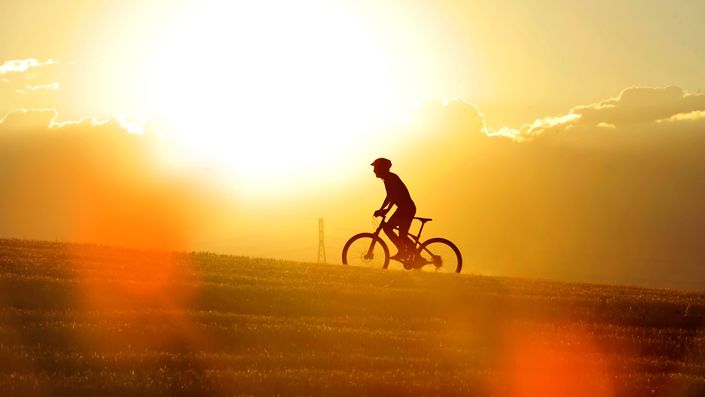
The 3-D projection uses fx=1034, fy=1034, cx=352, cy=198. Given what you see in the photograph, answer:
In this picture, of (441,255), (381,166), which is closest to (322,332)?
(381,166)

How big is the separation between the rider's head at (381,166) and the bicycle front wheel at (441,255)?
8.77 ft

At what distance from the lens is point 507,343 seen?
2164 centimetres

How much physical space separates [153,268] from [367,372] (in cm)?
1183

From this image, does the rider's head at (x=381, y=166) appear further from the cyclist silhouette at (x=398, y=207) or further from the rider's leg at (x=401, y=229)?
the rider's leg at (x=401, y=229)

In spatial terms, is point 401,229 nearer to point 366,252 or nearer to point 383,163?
point 366,252

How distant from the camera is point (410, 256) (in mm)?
29484

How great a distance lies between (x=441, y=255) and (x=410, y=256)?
1188mm

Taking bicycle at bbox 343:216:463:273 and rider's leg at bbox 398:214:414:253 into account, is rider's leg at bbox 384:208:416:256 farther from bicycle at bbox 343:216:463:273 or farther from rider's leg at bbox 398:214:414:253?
bicycle at bbox 343:216:463:273

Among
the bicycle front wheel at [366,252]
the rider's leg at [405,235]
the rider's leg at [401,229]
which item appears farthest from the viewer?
the bicycle front wheel at [366,252]

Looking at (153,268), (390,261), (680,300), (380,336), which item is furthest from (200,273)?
(680,300)

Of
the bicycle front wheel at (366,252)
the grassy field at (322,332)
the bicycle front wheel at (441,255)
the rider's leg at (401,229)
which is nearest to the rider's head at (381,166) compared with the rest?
the rider's leg at (401,229)

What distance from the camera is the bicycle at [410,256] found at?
96.7 ft

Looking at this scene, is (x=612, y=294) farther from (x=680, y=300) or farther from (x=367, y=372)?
(x=367, y=372)

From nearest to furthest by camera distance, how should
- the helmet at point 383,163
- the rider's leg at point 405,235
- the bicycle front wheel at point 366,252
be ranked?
the helmet at point 383,163 → the rider's leg at point 405,235 → the bicycle front wheel at point 366,252
